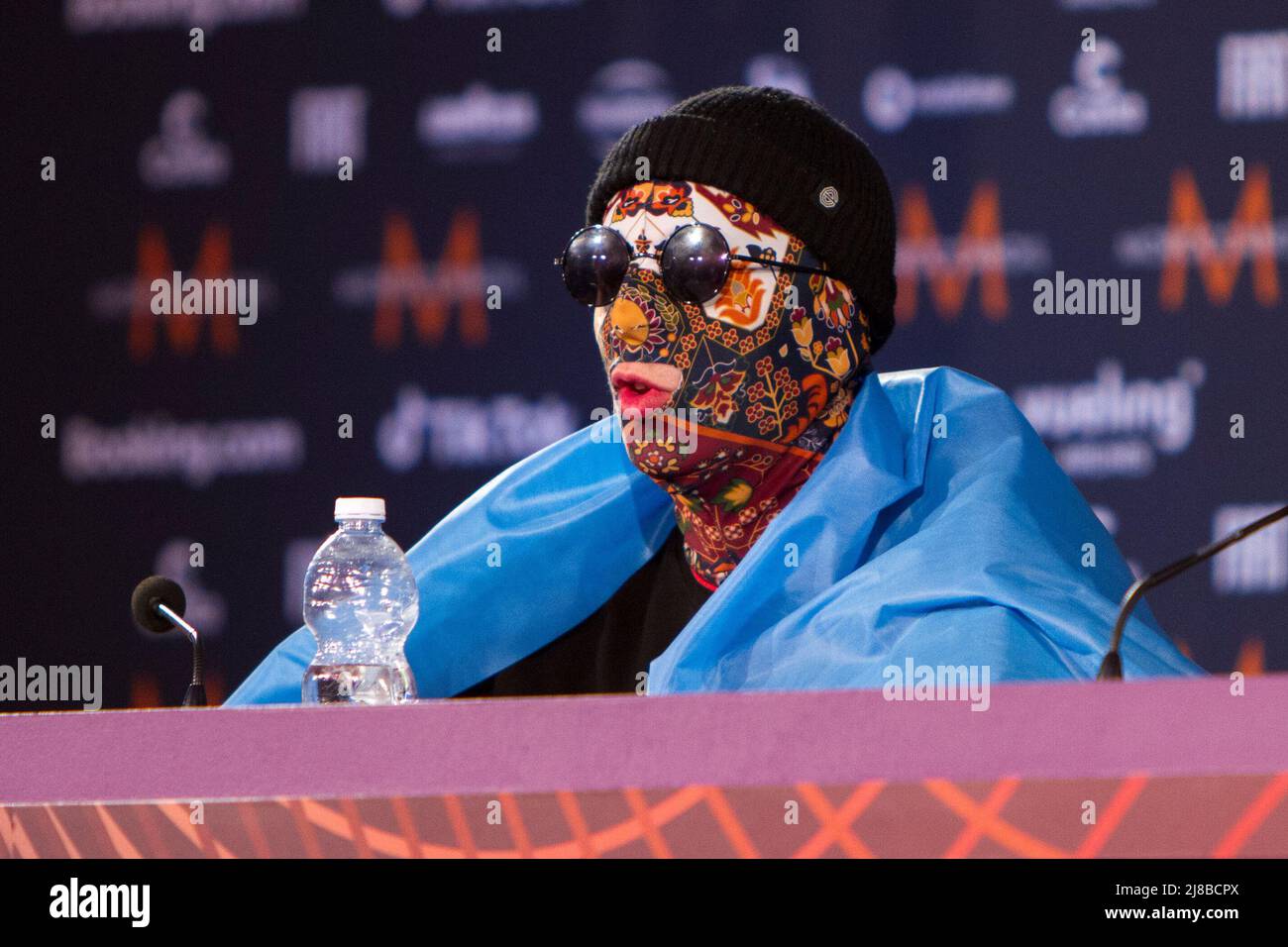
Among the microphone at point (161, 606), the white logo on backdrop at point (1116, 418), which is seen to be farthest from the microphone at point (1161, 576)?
the white logo on backdrop at point (1116, 418)

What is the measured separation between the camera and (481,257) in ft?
11.3

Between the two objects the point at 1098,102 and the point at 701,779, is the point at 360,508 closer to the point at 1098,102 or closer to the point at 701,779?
the point at 701,779

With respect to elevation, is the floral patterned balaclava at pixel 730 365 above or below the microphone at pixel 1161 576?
above

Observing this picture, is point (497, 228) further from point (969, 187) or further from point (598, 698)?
point (598, 698)

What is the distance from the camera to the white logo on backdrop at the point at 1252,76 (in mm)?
3096

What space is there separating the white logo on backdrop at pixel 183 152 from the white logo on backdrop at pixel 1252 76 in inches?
78.8

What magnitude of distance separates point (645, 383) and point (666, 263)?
0.47 ft

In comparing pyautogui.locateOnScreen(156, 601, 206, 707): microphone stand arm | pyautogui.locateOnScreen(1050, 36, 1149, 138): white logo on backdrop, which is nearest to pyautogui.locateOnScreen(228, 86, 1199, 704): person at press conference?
pyautogui.locateOnScreen(156, 601, 206, 707): microphone stand arm

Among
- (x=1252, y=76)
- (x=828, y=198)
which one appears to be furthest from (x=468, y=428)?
(x=1252, y=76)

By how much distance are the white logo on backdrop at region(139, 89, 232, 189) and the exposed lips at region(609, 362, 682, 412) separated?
189 centimetres

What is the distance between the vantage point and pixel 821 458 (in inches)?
81.4

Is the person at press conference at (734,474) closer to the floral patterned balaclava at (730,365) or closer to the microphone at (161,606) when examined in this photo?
the floral patterned balaclava at (730,365)

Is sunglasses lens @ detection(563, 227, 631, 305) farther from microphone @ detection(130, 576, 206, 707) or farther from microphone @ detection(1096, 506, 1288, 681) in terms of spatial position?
microphone @ detection(1096, 506, 1288, 681)

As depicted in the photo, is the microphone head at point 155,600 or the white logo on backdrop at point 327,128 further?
the white logo on backdrop at point 327,128
